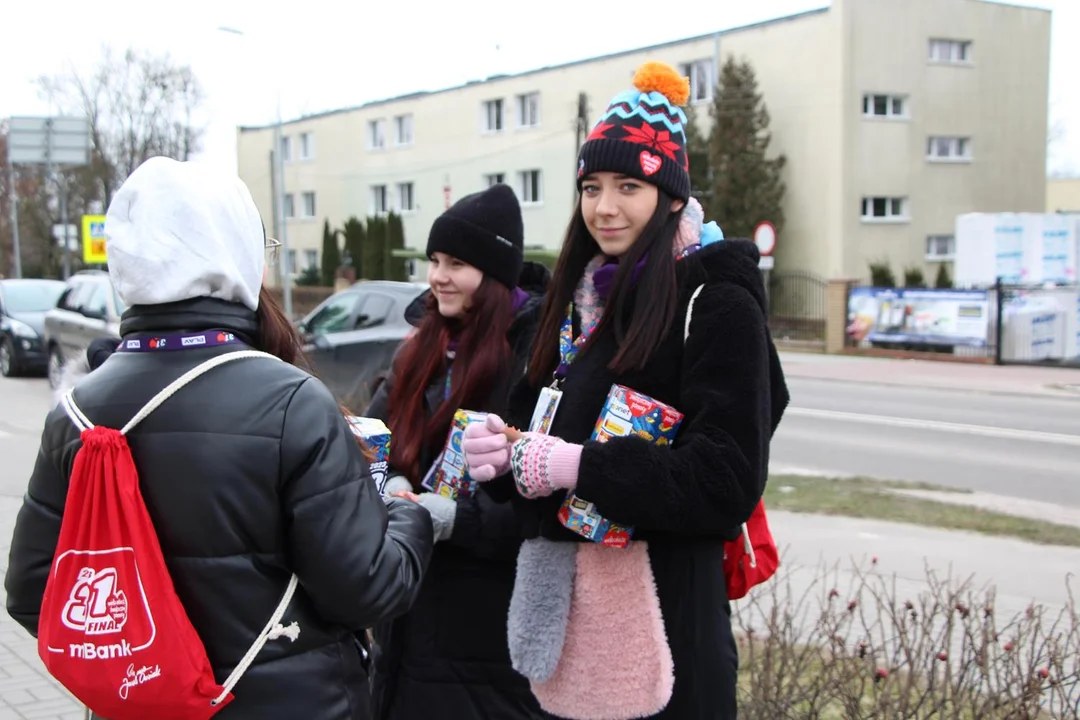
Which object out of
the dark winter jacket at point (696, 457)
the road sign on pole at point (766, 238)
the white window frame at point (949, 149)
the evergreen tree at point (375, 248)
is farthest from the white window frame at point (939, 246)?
the dark winter jacket at point (696, 457)

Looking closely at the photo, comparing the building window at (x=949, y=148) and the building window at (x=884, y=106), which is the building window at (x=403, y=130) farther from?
the building window at (x=949, y=148)

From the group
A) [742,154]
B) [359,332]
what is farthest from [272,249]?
[742,154]

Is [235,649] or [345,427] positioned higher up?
[345,427]

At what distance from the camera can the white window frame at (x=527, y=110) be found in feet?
132

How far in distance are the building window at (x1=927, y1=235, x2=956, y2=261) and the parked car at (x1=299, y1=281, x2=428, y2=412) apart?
925 inches

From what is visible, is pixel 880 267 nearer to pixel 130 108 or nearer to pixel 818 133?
pixel 818 133

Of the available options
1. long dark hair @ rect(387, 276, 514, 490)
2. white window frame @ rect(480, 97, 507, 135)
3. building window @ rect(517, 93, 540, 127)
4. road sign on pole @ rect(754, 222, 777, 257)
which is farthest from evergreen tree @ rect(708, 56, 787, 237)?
long dark hair @ rect(387, 276, 514, 490)

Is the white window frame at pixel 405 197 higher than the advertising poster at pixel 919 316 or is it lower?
higher

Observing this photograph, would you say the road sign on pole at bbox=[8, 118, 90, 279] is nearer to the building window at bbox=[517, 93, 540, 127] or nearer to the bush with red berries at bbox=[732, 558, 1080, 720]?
the building window at bbox=[517, 93, 540, 127]

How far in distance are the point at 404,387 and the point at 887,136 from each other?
30.3m

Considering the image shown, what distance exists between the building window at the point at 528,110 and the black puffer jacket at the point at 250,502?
128 ft

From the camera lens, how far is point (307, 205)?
2094 inches

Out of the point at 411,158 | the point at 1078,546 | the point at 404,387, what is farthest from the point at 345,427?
the point at 411,158

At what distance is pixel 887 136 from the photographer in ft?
100
